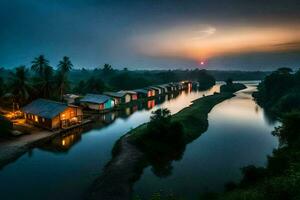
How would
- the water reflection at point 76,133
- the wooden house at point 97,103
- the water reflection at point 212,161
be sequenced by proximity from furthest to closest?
the wooden house at point 97,103 < the water reflection at point 76,133 < the water reflection at point 212,161

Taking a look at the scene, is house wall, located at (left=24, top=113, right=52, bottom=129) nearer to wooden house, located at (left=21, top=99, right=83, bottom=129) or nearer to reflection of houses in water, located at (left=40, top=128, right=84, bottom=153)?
wooden house, located at (left=21, top=99, right=83, bottom=129)

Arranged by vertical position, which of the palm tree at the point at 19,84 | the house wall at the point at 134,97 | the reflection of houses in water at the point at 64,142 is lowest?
the reflection of houses in water at the point at 64,142

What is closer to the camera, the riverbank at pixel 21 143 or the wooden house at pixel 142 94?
the riverbank at pixel 21 143

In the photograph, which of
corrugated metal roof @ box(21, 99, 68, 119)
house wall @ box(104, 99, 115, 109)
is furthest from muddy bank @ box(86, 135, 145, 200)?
house wall @ box(104, 99, 115, 109)

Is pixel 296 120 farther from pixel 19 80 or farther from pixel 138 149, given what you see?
pixel 19 80

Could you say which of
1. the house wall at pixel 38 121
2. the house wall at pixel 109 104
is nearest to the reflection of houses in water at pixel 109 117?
the house wall at pixel 109 104

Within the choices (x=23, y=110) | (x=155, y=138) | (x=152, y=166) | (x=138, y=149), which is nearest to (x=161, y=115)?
(x=155, y=138)

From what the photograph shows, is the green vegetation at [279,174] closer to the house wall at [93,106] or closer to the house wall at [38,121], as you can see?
the house wall at [38,121]
